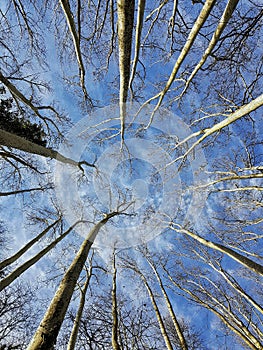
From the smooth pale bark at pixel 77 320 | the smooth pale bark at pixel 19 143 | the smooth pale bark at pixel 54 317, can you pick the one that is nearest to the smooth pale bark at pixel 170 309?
the smooth pale bark at pixel 77 320

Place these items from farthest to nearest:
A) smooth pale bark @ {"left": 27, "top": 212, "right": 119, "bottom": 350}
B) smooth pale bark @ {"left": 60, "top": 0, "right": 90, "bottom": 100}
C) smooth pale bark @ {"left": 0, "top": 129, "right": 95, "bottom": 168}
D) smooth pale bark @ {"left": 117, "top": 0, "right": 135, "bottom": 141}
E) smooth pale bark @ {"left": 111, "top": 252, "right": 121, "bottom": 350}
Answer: smooth pale bark @ {"left": 111, "top": 252, "right": 121, "bottom": 350}, smooth pale bark @ {"left": 0, "top": 129, "right": 95, "bottom": 168}, smooth pale bark @ {"left": 60, "top": 0, "right": 90, "bottom": 100}, smooth pale bark @ {"left": 117, "top": 0, "right": 135, "bottom": 141}, smooth pale bark @ {"left": 27, "top": 212, "right": 119, "bottom": 350}

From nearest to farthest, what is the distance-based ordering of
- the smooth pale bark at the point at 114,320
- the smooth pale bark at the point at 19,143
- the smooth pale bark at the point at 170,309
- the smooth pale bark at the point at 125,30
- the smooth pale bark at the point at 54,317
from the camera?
the smooth pale bark at the point at 54,317 < the smooth pale bark at the point at 125,30 < the smooth pale bark at the point at 19,143 < the smooth pale bark at the point at 114,320 < the smooth pale bark at the point at 170,309

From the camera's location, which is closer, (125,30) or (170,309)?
(125,30)

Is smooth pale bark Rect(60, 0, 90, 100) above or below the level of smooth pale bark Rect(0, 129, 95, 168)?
above

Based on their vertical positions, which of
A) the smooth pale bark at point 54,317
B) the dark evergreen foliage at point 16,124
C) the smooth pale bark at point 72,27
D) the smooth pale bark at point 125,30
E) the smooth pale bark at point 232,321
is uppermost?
the dark evergreen foliage at point 16,124

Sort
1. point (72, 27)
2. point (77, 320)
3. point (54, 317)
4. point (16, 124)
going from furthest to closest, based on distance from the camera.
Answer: point (16, 124), point (77, 320), point (72, 27), point (54, 317)

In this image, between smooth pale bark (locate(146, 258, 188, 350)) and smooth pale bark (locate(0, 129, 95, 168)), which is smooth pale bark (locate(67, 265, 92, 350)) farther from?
smooth pale bark (locate(0, 129, 95, 168))

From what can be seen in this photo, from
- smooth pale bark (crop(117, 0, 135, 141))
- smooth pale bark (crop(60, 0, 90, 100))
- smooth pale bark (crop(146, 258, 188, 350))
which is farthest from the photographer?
smooth pale bark (crop(146, 258, 188, 350))

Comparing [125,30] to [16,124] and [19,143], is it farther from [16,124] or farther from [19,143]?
[16,124]

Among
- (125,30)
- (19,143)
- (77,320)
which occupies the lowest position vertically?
(77,320)

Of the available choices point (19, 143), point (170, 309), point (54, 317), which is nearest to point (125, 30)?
point (19, 143)

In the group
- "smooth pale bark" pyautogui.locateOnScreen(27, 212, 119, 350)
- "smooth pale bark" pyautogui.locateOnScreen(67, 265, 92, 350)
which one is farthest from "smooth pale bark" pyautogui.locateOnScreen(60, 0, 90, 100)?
"smooth pale bark" pyautogui.locateOnScreen(67, 265, 92, 350)

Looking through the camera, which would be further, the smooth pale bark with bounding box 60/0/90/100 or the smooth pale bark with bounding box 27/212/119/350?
the smooth pale bark with bounding box 60/0/90/100

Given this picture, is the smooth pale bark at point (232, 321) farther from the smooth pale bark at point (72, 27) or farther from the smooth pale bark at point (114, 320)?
the smooth pale bark at point (72, 27)
